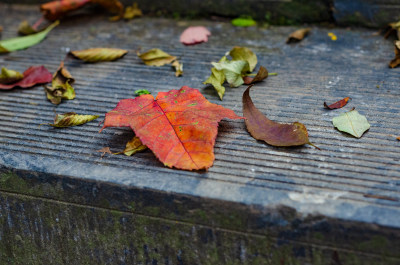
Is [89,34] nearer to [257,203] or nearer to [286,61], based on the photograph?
[286,61]

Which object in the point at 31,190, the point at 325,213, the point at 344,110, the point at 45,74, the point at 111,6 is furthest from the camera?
the point at 111,6

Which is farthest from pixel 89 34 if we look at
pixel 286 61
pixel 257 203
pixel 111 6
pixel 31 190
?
pixel 257 203

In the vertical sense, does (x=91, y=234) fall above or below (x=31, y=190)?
below

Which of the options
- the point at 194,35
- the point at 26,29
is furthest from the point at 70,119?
the point at 26,29

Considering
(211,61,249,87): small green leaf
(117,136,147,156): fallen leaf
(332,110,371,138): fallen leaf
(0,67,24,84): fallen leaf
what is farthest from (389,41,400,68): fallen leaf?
(0,67,24,84): fallen leaf

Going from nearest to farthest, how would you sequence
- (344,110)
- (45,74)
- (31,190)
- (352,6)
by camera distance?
(31,190) → (344,110) → (45,74) → (352,6)

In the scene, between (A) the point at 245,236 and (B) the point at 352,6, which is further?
(B) the point at 352,6

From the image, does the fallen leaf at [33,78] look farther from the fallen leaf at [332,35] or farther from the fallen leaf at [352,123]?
the fallen leaf at [332,35]

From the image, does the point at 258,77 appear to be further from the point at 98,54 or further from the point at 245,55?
the point at 98,54
